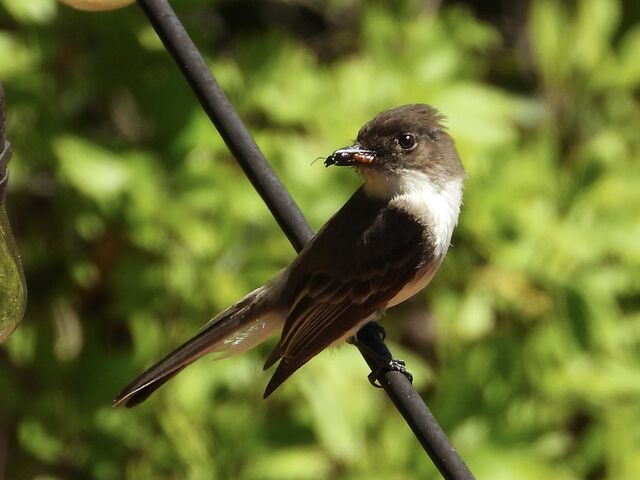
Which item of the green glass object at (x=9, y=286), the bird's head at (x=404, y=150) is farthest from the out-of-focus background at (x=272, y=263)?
the green glass object at (x=9, y=286)

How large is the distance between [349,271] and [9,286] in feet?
4.33

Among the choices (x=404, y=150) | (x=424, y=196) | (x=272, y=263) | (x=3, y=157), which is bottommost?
(x=272, y=263)

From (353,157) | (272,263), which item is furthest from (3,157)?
(272,263)

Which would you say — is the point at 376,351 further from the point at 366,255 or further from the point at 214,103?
the point at 214,103

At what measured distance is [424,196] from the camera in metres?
3.92

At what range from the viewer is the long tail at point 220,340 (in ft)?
10.2

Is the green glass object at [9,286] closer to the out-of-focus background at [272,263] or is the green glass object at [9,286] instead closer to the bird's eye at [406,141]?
the out-of-focus background at [272,263]

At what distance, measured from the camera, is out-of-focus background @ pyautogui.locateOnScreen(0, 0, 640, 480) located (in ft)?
14.1

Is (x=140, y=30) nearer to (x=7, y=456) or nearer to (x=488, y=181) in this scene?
(x=488, y=181)

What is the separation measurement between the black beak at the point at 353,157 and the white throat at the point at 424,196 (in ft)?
0.28

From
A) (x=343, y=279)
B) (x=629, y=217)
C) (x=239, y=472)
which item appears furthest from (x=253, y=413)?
(x=629, y=217)

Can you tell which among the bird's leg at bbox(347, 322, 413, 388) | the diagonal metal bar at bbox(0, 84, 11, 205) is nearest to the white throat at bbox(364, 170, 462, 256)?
the bird's leg at bbox(347, 322, 413, 388)

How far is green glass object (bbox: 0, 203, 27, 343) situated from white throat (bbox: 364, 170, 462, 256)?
1.48 meters

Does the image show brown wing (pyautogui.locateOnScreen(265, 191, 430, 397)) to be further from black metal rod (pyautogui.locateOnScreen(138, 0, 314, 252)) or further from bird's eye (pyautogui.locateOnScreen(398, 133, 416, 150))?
black metal rod (pyautogui.locateOnScreen(138, 0, 314, 252))
